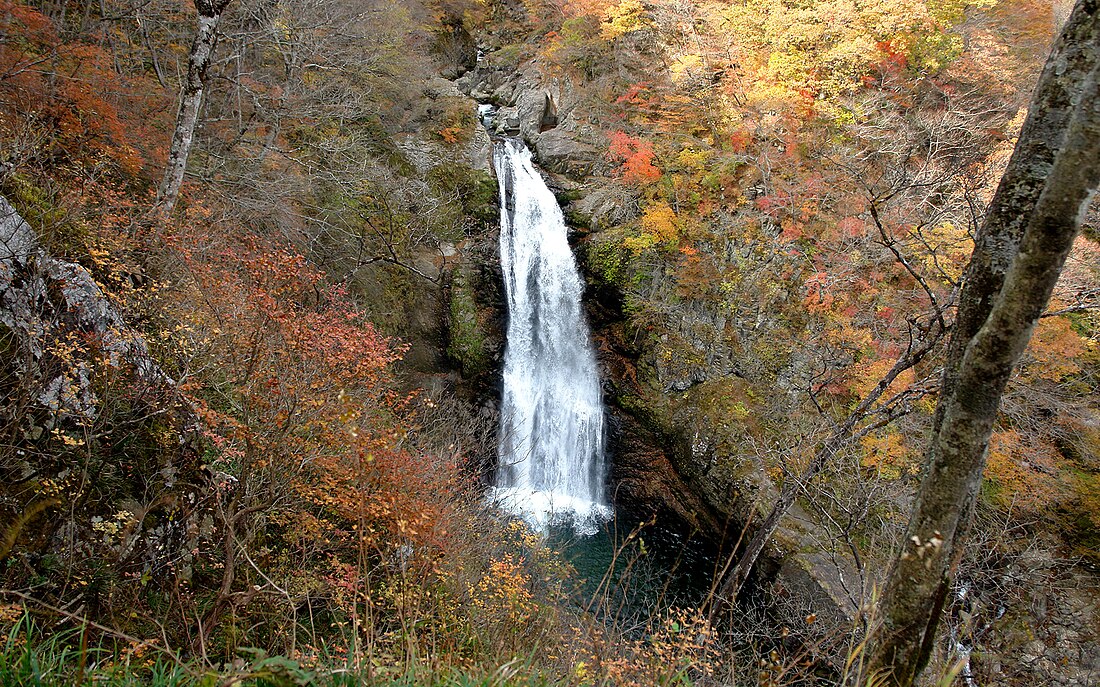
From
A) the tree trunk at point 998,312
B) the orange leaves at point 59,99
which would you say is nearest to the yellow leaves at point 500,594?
the tree trunk at point 998,312

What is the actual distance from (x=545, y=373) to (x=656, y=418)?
11.5 feet

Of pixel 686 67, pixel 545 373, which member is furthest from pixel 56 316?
pixel 686 67

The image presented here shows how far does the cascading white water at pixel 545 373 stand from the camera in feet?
44.0

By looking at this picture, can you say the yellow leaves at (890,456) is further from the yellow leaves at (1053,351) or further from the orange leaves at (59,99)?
the orange leaves at (59,99)

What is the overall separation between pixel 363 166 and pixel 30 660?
11.8m

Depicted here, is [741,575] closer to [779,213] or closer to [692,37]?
[779,213]

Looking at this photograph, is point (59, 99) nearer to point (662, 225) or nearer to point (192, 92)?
point (192, 92)

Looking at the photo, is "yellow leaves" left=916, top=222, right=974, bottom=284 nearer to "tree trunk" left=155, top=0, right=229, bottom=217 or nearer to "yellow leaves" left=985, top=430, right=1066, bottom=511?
"yellow leaves" left=985, top=430, right=1066, bottom=511

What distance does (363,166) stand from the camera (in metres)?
11.4

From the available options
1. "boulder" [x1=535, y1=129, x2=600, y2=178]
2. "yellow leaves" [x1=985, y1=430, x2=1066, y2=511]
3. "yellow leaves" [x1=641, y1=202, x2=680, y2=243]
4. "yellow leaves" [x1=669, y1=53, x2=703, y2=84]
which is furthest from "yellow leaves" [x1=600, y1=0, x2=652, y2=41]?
"yellow leaves" [x1=985, y1=430, x2=1066, y2=511]

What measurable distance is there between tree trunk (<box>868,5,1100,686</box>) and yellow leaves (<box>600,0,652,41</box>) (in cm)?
1615

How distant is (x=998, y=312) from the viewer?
1.84 meters

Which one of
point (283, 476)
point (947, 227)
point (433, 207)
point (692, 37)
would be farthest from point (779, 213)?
point (283, 476)

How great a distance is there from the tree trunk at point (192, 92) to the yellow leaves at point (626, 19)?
12.8m
